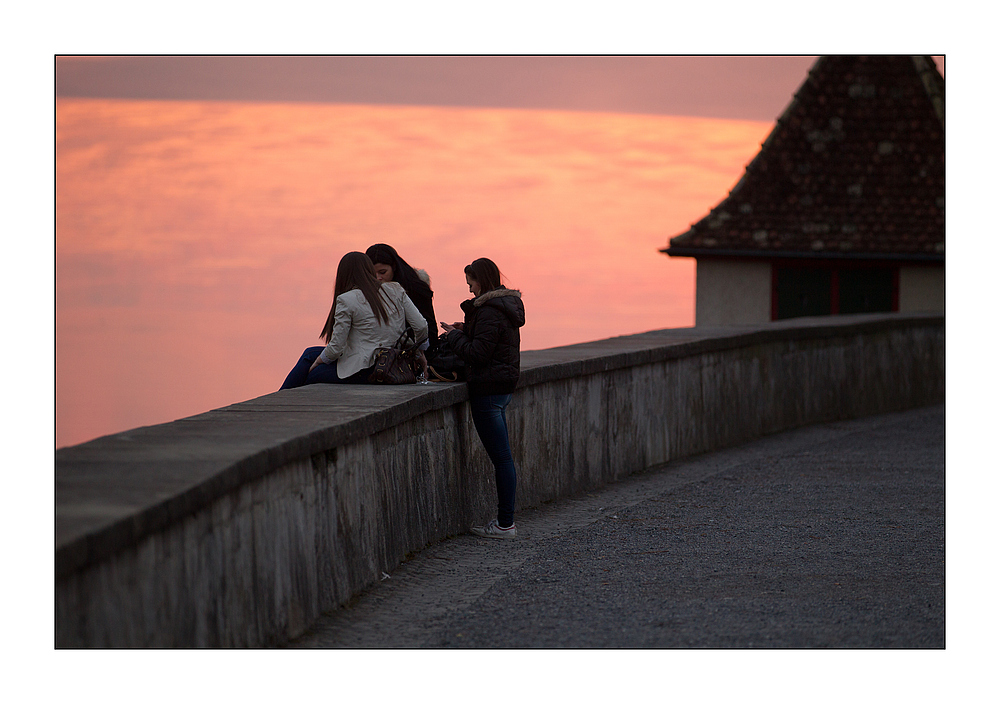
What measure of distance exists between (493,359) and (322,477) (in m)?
2.17

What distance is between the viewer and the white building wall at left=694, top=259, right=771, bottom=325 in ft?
78.5

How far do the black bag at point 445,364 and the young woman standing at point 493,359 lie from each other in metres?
0.10

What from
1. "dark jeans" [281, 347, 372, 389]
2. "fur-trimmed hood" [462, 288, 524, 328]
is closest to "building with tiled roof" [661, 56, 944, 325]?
"dark jeans" [281, 347, 372, 389]

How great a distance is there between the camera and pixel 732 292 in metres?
24.2

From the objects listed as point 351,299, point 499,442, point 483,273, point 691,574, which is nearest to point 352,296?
point 351,299

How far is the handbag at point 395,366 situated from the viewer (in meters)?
8.34

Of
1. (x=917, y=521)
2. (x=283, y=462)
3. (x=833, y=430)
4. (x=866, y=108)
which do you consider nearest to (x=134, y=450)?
(x=283, y=462)

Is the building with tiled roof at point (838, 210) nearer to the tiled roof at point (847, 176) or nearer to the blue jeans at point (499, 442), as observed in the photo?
the tiled roof at point (847, 176)

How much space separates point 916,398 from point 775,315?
20.7 ft

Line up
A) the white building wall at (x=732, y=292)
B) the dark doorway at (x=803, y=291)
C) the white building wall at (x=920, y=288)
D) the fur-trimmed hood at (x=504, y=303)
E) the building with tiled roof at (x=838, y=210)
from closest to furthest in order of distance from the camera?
the fur-trimmed hood at (x=504, y=303), the white building wall at (x=920, y=288), the building with tiled roof at (x=838, y=210), the dark doorway at (x=803, y=291), the white building wall at (x=732, y=292)

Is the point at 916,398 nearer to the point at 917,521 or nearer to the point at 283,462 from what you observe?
the point at 917,521

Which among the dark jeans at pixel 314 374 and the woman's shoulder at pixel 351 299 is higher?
the woman's shoulder at pixel 351 299

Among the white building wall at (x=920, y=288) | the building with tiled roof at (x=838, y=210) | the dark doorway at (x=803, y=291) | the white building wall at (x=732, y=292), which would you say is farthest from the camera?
the white building wall at (x=732, y=292)

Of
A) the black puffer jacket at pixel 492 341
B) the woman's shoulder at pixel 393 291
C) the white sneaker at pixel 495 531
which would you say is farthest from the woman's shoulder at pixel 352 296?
the white sneaker at pixel 495 531
